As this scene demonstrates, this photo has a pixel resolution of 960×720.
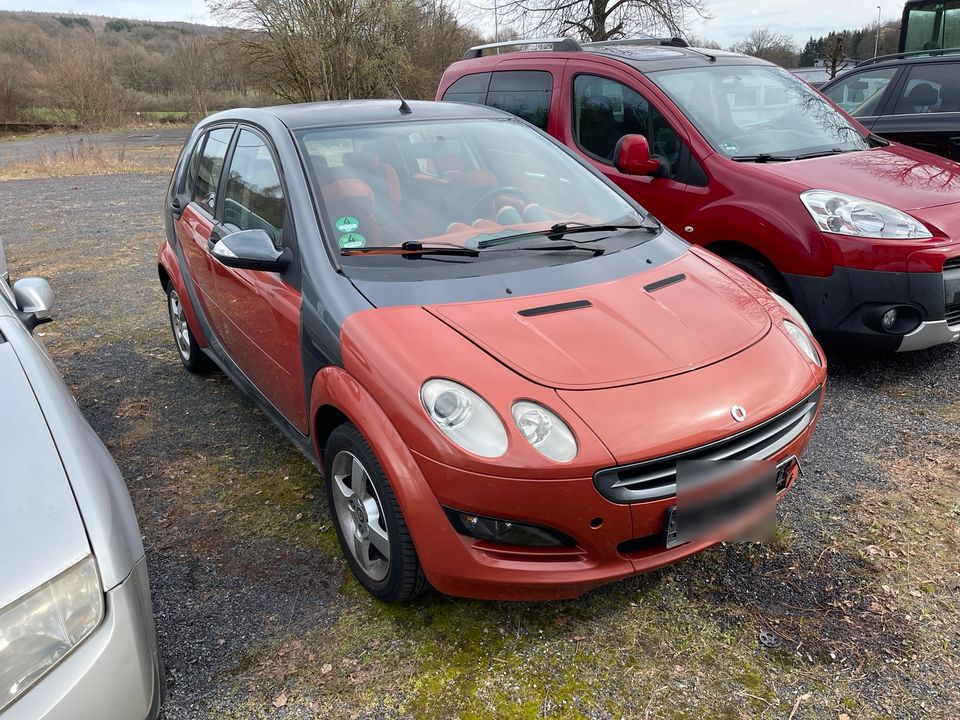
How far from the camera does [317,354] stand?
8.48 feet

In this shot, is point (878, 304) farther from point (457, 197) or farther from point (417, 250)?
point (417, 250)

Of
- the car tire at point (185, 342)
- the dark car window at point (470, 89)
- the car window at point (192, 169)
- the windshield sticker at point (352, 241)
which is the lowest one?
the car tire at point (185, 342)

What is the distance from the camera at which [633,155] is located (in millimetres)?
4391

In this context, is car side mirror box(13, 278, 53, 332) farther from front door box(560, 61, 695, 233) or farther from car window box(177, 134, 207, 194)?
front door box(560, 61, 695, 233)

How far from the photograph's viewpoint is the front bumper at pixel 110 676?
4.91ft

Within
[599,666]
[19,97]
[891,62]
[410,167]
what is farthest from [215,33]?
[599,666]

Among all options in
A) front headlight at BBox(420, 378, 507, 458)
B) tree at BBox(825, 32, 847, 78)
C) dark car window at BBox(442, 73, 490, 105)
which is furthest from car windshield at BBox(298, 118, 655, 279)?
tree at BBox(825, 32, 847, 78)

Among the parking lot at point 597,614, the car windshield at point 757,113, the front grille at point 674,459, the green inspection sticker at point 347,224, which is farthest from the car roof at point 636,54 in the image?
the front grille at point 674,459

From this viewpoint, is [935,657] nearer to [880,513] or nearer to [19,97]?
[880,513]

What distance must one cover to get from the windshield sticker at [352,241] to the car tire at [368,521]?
0.71 metres

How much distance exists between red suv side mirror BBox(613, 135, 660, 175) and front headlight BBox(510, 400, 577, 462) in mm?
2790

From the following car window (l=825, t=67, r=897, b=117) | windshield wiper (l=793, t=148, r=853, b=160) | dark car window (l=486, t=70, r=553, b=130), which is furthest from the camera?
car window (l=825, t=67, r=897, b=117)

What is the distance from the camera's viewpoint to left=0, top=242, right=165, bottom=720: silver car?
1513mm

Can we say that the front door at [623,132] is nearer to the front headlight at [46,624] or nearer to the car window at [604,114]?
the car window at [604,114]
